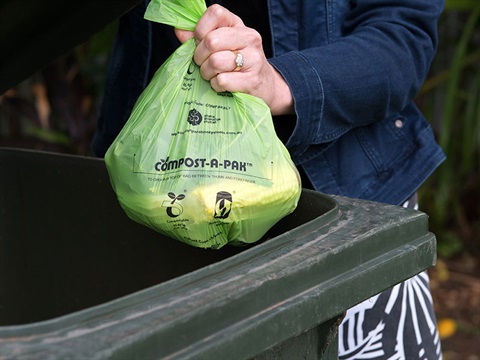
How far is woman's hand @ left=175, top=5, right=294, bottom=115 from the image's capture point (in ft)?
4.16

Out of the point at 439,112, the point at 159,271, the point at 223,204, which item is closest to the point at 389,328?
the point at 159,271

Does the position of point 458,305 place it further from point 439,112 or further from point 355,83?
point 355,83

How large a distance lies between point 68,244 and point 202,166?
1.80ft

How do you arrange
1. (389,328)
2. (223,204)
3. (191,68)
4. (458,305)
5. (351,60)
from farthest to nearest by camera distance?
1. (458,305)
2. (389,328)
3. (351,60)
4. (191,68)
5. (223,204)

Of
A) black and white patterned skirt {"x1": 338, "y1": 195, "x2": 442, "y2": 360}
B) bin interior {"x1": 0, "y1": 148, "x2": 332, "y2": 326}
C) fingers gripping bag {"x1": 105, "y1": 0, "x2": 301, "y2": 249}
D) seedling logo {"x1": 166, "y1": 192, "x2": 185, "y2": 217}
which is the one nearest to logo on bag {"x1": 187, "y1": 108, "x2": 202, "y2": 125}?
fingers gripping bag {"x1": 105, "y1": 0, "x2": 301, "y2": 249}

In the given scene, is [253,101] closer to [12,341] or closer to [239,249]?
[239,249]

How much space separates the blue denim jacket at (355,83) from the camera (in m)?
1.47

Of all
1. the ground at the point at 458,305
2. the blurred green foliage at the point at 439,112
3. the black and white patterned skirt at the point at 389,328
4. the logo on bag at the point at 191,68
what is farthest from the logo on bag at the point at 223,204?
the ground at the point at 458,305

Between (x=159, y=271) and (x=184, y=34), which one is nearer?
(x=184, y=34)

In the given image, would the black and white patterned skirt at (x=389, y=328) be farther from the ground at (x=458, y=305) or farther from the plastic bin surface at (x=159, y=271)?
the ground at (x=458, y=305)

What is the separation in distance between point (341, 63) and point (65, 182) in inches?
24.2

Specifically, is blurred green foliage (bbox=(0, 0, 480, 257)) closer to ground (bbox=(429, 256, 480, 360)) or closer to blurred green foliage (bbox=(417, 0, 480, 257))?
blurred green foliage (bbox=(417, 0, 480, 257))

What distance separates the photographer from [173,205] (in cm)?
122

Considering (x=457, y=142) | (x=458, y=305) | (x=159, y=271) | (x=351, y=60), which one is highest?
(x=351, y=60)
